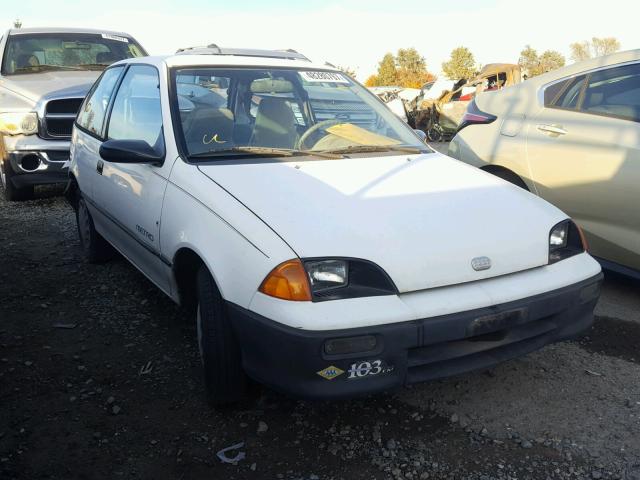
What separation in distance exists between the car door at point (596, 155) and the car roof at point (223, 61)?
5.34 feet

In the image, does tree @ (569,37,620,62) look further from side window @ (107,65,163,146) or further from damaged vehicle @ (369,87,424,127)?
side window @ (107,65,163,146)

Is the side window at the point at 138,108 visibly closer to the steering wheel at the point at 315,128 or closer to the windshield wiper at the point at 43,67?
the steering wheel at the point at 315,128

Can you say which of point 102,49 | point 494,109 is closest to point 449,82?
point 102,49

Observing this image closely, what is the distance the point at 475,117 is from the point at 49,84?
465 centimetres

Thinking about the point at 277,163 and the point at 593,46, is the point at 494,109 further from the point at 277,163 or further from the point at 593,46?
the point at 593,46

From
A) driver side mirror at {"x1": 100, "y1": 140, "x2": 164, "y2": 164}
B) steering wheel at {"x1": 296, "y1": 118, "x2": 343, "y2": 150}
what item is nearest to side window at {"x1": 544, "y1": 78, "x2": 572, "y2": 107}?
steering wheel at {"x1": 296, "y1": 118, "x2": 343, "y2": 150}

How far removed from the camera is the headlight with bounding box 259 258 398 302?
2178 mm

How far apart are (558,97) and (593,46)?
49.5 meters

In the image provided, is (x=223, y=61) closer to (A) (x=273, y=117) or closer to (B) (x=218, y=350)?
(A) (x=273, y=117)

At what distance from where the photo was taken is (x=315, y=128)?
344cm

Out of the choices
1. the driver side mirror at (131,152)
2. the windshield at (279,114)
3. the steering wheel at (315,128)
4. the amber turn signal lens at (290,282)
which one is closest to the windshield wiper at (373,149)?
the windshield at (279,114)

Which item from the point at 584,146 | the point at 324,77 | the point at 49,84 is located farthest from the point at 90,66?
the point at 584,146

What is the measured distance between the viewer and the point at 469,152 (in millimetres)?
4629

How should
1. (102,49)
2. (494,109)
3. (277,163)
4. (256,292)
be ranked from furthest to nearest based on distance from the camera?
1. (102,49)
2. (494,109)
3. (277,163)
4. (256,292)
